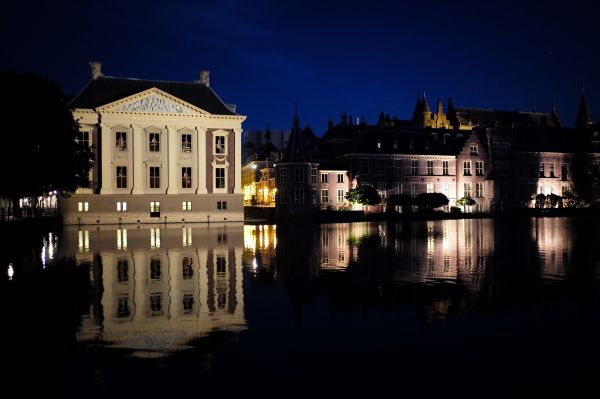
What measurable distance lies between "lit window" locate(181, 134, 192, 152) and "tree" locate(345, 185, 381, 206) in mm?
22920

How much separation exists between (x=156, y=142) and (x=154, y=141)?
280 millimetres

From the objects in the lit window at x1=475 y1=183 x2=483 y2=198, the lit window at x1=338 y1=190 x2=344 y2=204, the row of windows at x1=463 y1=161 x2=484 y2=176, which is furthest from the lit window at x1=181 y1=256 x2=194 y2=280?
the lit window at x1=475 y1=183 x2=483 y2=198

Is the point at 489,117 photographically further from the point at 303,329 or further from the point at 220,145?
the point at 303,329

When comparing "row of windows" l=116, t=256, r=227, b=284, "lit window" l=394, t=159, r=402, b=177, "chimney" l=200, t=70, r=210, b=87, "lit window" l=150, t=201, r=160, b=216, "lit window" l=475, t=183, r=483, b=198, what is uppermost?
"chimney" l=200, t=70, r=210, b=87

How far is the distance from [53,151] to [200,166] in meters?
24.6

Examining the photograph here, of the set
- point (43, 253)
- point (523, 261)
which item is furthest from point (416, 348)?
point (43, 253)

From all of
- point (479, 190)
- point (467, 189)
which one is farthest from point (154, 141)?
point (479, 190)

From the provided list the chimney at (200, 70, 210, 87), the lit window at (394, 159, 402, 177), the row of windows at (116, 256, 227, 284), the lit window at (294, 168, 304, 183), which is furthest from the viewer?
the lit window at (394, 159, 402, 177)

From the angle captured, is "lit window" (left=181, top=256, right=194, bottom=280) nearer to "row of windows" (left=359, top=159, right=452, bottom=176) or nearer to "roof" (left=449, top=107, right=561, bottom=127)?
"row of windows" (left=359, top=159, right=452, bottom=176)

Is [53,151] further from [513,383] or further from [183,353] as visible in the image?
[513,383]

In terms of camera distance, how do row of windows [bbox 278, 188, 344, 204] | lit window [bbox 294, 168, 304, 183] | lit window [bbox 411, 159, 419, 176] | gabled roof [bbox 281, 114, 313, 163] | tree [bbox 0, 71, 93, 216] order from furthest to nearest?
lit window [bbox 411, 159, 419, 176] < gabled roof [bbox 281, 114, 313, 163] < lit window [bbox 294, 168, 304, 183] < row of windows [bbox 278, 188, 344, 204] < tree [bbox 0, 71, 93, 216]

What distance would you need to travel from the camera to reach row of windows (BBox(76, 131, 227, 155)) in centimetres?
6362

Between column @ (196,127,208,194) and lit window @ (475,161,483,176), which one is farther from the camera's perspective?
lit window @ (475,161,483,176)

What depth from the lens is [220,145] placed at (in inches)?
2680
